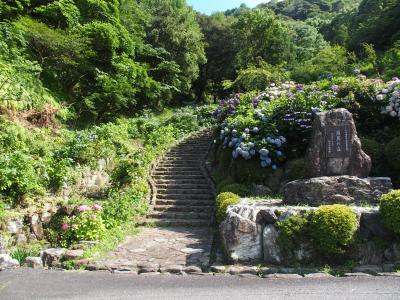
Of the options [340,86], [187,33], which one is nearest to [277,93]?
[340,86]

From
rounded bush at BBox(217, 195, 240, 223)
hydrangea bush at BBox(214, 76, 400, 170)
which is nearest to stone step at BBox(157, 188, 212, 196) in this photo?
hydrangea bush at BBox(214, 76, 400, 170)

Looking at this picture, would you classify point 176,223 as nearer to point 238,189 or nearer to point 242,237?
point 238,189

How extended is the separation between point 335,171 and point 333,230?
255cm

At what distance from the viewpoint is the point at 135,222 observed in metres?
10.3

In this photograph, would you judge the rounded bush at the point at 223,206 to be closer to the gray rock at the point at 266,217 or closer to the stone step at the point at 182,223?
the gray rock at the point at 266,217

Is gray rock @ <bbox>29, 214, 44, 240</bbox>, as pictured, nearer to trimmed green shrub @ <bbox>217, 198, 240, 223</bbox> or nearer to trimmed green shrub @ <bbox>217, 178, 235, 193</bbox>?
trimmed green shrub @ <bbox>217, 198, 240, 223</bbox>

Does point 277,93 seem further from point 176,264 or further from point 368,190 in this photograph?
point 176,264

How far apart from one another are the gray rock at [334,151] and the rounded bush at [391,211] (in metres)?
2.08

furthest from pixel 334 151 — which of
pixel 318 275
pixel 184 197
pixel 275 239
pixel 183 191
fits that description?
pixel 183 191

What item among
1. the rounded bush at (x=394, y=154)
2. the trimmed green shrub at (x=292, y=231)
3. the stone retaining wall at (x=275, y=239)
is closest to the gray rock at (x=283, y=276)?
the stone retaining wall at (x=275, y=239)

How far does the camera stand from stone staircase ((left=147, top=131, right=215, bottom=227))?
10.7 m

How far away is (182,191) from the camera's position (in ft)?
40.4

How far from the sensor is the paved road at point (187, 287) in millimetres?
5141

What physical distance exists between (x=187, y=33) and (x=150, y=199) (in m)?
17.5
